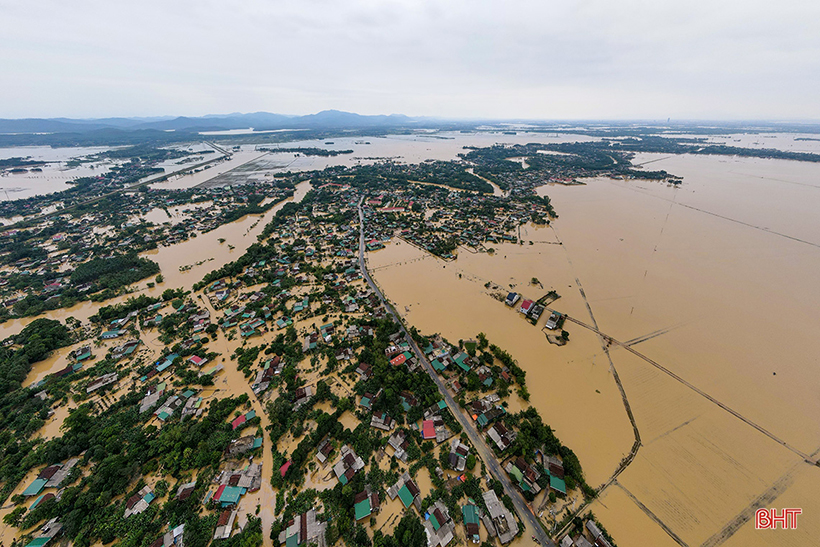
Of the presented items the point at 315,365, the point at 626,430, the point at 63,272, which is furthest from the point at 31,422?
the point at 626,430

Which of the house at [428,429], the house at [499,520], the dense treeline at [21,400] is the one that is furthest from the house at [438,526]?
the dense treeline at [21,400]

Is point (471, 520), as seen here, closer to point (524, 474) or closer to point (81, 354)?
point (524, 474)

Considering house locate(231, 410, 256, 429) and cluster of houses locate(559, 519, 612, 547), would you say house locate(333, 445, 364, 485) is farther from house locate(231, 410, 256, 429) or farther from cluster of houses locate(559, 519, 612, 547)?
cluster of houses locate(559, 519, 612, 547)

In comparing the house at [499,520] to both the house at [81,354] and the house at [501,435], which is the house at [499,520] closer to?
the house at [501,435]

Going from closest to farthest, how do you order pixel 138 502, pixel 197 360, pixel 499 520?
pixel 499 520
pixel 138 502
pixel 197 360

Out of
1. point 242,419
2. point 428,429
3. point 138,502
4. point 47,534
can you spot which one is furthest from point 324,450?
point 47,534

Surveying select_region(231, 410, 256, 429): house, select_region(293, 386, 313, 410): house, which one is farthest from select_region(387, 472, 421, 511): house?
select_region(231, 410, 256, 429): house

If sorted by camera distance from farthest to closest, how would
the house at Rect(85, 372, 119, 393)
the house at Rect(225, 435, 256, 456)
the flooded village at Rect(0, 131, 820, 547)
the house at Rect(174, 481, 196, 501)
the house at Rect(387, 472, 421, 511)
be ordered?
the house at Rect(85, 372, 119, 393)
the house at Rect(225, 435, 256, 456)
the house at Rect(174, 481, 196, 501)
the house at Rect(387, 472, 421, 511)
the flooded village at Rect(0, 131, 820, 547)
